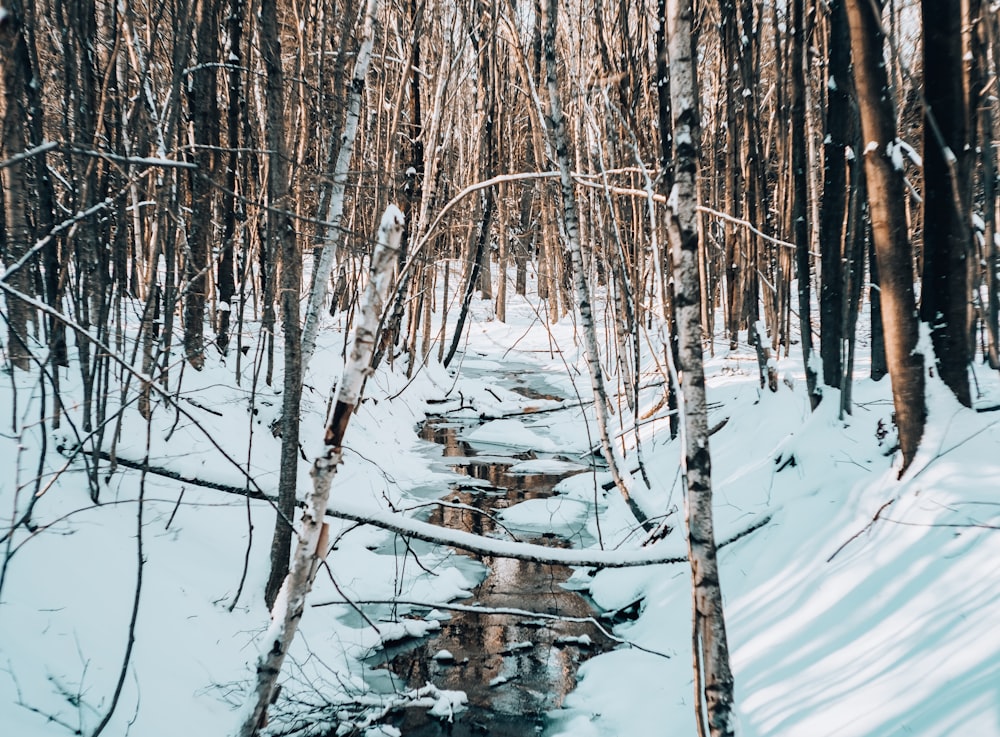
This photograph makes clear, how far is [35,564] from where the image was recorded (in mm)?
3287

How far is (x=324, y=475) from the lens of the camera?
8.57 feet

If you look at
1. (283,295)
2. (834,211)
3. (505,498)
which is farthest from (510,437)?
(283,295)

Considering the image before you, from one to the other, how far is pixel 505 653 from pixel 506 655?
0.03 meters

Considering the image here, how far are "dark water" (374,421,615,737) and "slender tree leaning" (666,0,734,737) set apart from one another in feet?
5.33

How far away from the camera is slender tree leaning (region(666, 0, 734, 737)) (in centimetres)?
258

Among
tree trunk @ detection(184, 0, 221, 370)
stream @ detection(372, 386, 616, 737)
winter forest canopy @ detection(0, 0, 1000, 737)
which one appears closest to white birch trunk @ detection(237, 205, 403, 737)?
winter forest canopy @ detection(0, 0, 1000, 737)

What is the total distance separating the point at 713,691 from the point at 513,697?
1888mm

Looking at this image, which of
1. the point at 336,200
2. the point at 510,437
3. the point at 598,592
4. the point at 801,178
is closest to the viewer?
the point at 336,200

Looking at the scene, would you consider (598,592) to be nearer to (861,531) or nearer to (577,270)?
(861,531)

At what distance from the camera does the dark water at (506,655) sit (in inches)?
154

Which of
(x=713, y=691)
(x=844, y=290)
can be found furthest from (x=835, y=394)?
(x=713, y=691)

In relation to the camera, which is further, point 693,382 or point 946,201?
point 946,201

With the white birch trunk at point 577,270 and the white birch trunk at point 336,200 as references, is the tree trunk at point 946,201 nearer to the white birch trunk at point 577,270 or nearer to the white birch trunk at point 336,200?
the white birch trunk at point 577,270

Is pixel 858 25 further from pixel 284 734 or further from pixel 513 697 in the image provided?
pixel 284 734
